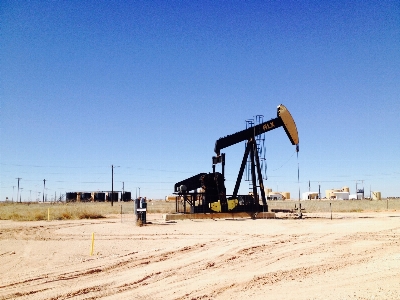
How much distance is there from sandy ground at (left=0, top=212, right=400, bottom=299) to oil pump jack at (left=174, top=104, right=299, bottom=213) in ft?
26.4

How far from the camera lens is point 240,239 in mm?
10562

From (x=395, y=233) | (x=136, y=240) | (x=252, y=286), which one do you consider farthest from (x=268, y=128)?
(x=252, y=286)

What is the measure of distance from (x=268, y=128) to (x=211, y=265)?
12734 millimetres

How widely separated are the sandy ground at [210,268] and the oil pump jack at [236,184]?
8.05m

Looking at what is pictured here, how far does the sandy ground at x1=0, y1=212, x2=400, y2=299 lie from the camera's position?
5.21m

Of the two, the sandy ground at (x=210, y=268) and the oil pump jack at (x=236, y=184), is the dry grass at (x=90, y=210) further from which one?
the sandy ground at (x=210, y=268)

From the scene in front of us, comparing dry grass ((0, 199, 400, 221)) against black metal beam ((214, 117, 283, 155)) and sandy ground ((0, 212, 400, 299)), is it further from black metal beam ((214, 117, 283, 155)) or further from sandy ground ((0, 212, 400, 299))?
sandy ground ((0, 212, 400, 299))

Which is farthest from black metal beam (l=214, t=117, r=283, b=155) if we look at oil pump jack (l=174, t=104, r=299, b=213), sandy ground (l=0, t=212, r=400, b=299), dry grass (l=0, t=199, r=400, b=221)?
sandy ground (l=0, t=212, r=400, b=299)

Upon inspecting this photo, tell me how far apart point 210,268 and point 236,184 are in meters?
12.5

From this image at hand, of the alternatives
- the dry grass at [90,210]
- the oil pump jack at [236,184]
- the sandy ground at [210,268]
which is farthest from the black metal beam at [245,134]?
the sandy ground at [210,268]

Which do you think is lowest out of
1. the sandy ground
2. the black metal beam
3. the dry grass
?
the dry grass

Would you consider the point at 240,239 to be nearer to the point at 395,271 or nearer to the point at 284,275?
the point at 284,275

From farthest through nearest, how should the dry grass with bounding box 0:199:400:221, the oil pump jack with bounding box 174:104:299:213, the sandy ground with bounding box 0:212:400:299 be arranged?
the dry grass with bounding box 0:199:400:221 → the oil pump jack with bounding box 174:104:299:213 → the sandy ground with bounding box 0:212:400:299

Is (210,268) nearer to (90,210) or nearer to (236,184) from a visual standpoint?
(236,184)
